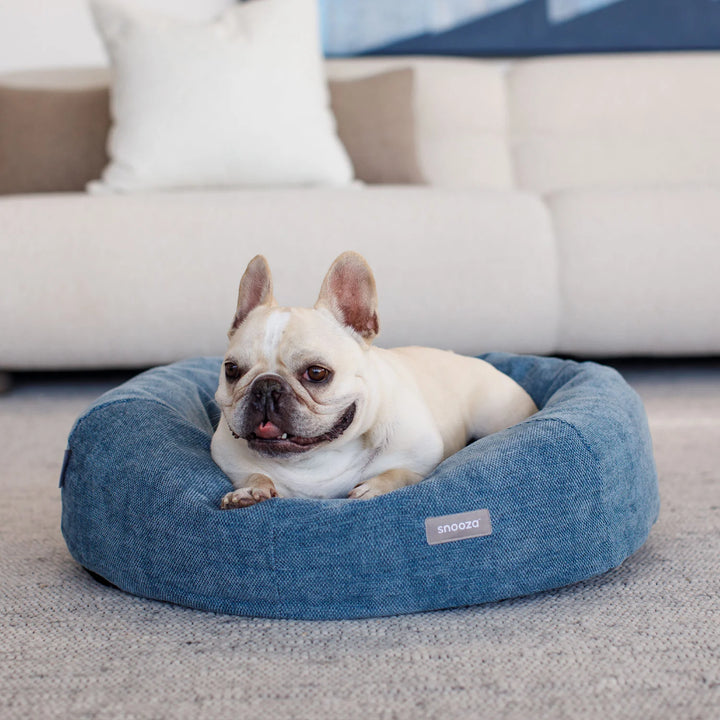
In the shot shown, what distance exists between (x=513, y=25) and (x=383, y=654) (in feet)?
10.1

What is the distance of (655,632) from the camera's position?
3.28ft

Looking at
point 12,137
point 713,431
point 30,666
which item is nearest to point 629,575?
point 30,666

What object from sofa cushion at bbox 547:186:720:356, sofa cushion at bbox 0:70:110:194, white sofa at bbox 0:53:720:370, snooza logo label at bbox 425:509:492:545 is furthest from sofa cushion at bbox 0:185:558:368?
snooza logo label at bbox 425:509:492:545

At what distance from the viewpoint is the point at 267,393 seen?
1.11 m

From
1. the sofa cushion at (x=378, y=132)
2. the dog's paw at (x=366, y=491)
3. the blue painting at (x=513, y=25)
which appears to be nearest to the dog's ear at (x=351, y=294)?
the dog's paw at (x=366, y=491)

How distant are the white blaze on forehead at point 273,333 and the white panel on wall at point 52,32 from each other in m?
2.69

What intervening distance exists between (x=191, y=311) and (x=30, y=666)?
53.9 inches

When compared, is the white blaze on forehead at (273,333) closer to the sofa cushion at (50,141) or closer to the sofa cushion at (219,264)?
the sofa cushion at (219,264)

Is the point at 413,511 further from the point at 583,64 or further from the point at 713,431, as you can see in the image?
the point at 583,64

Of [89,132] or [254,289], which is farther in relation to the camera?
[89,132]

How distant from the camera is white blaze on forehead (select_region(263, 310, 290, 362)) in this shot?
117 cm

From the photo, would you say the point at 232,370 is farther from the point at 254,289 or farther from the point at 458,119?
the point at 458,119

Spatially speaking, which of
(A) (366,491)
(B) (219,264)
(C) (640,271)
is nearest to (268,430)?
(A) (366,491)

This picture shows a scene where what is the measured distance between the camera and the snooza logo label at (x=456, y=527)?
1.04 meters
